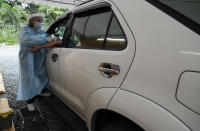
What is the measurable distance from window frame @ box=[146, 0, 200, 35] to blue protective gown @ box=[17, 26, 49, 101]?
6.04 feet

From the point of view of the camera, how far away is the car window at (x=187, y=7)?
3.24ft

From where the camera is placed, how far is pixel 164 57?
0.98 meters

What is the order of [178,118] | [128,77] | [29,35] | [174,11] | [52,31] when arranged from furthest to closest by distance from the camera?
[52,31]
[29,35]
[128,77]
[174,11]
[178,118]

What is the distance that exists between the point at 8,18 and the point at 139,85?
20.7 m

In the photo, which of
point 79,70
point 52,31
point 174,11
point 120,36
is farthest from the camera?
point 52,31

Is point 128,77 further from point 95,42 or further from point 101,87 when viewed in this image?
point 95,42

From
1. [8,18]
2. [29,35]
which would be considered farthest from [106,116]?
[8,18]

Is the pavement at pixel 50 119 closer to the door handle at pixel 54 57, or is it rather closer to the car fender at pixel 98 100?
the car fender at pixel 98 100

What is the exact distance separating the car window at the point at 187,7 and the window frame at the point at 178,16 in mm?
21

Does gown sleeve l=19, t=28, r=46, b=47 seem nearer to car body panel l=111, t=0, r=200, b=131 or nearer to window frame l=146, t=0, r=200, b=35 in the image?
car body panel l=111, t=0, r=200, b=131

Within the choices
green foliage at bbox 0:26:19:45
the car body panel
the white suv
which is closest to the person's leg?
the white suv

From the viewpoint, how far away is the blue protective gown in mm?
2535

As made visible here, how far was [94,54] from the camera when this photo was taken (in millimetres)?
1525

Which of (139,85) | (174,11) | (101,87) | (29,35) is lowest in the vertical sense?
(101,87)
